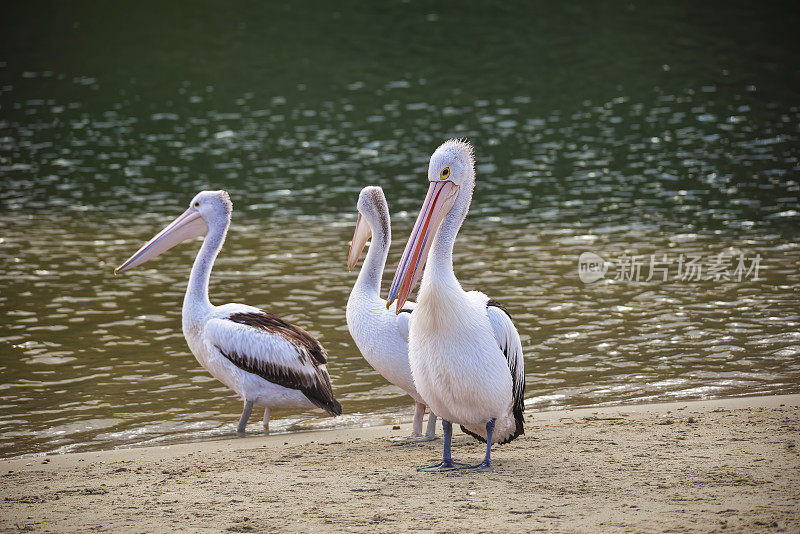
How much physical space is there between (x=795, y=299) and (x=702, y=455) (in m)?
4.63

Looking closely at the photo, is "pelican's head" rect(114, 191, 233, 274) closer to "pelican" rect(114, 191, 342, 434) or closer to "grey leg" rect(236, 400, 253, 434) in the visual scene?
"pelican" rect(114, 191, 342, 434)

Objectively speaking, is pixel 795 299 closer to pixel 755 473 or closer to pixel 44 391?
pixel 755 473

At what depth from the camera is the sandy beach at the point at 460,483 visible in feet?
14.6

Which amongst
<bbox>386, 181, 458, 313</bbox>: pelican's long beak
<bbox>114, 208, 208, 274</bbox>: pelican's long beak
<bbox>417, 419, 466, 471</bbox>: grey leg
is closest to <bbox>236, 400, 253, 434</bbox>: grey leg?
<bbox>114, 208, 208, 274</bbox>: pelican's long beak

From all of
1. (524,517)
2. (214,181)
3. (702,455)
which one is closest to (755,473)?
(702,455)

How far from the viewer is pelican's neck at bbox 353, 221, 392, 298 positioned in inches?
267

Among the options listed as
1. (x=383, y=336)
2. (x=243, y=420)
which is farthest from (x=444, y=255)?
(x=243, y=420)

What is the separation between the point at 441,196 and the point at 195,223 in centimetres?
318

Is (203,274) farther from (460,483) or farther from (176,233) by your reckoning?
(460,483)

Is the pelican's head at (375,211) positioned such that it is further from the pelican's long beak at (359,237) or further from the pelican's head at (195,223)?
the pelican's head at (195,223)


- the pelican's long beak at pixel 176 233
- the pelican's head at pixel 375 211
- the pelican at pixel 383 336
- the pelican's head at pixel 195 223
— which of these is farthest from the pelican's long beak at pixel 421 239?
the pelican's long beak at pixel 176 233

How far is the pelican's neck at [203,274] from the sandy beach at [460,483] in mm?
1226

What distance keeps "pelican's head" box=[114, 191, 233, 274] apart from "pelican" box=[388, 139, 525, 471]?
2.93m

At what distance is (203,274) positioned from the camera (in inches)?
292
